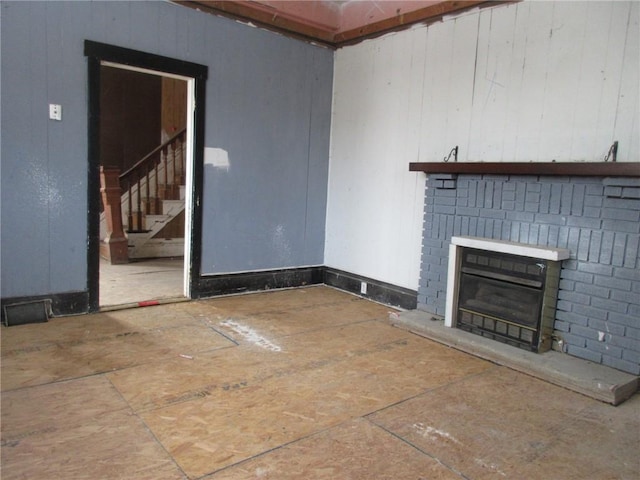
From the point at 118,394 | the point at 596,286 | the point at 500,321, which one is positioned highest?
the point at 596,286

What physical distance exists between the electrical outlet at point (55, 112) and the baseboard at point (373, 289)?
3233mm

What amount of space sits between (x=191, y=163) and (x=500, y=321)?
3.15 meters

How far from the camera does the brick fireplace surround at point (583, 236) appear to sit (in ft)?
10.1

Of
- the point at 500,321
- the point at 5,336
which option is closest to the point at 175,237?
the point at 5,336

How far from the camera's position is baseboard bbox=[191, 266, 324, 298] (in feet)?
15.8

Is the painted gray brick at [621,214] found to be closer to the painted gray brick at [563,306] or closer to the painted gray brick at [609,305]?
the painted gray brick at [609,305]

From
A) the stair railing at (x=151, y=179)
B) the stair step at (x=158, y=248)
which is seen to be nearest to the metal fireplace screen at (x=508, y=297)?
the stair step at (x=158, y=248)

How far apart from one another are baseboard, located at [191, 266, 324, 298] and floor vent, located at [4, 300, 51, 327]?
4.35 feet

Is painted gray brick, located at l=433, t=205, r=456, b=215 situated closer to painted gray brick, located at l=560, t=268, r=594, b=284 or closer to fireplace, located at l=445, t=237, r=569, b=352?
fireplace, located at l=445, t=237, r=569, b=352

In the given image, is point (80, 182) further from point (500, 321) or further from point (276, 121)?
point (500, 321)

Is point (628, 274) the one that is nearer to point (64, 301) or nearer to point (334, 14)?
point (334, 14)

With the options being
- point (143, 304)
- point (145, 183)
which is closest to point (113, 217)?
point (145, 183)

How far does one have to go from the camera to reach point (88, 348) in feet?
10.8

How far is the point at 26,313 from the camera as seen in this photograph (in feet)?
12.1
